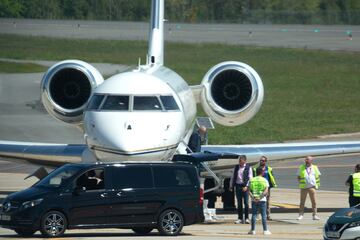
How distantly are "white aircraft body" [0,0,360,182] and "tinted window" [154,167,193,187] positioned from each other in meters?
0.83

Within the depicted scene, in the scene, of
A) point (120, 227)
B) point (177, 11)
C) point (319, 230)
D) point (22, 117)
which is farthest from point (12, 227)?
point (177, 11)

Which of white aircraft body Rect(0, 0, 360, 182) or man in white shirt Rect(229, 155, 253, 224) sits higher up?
white aircraft body Rect(0, 0, 360, 182)

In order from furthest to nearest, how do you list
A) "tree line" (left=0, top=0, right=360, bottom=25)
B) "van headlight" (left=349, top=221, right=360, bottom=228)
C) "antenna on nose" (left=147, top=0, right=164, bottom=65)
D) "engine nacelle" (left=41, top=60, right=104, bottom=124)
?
"tree line" (left=0, top=0, right=360, bottom=25), "antenna on nose" (left=147, top=0, right=164, bottom=65), "engine nacelle" (left=41, top=60, right=104, bottom=124), "van headlight" (left=349, top=221, right=360, bottom=228)

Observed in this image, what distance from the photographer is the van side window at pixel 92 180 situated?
73.6 feet

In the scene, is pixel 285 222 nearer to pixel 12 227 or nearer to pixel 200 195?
pixel 200 195

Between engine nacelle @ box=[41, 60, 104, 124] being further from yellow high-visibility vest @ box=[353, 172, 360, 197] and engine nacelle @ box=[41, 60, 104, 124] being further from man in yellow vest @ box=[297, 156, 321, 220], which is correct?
yellow high-visibility vest @ box=[353, 172, 360, 197]

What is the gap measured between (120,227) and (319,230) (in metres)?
4.34

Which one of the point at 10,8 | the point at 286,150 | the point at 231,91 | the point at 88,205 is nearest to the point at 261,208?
the point at 88,205

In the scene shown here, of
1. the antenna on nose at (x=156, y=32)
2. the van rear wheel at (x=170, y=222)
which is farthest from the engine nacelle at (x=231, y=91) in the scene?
the van rear wheel at (x=170, y=222)

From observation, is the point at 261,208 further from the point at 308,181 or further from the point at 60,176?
the point at 60,176

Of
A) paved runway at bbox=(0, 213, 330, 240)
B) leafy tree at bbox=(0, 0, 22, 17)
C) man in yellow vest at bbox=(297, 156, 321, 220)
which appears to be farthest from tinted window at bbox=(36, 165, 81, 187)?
leafy tree at bbox=(0, 0, 22, 17)

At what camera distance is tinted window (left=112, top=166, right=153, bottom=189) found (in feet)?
74.0

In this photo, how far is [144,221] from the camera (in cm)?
2239

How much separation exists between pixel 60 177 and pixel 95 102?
7.86ft
